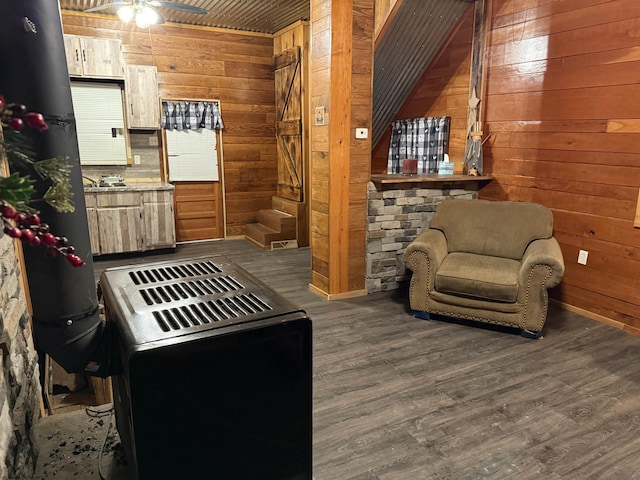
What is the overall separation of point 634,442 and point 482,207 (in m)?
2.11

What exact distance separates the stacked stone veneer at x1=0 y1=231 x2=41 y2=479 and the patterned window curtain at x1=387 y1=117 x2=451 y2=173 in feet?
14.3

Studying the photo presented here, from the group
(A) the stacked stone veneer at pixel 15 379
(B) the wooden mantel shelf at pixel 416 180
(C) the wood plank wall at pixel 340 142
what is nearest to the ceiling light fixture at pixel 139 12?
(C) the wood plank wall at pixel 340 142

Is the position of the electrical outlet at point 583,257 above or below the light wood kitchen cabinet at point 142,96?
below

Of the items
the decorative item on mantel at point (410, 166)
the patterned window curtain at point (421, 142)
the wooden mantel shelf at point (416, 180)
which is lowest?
the wooden mantel shelf at point (416, 180)

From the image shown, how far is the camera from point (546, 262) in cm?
302

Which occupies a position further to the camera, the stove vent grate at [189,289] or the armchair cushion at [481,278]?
the armchair cushion at [481,278]

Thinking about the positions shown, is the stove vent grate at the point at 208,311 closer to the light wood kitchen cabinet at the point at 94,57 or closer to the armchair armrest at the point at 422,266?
the armchair armrest at the point at 422,266

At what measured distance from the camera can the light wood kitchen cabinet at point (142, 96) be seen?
5.41m

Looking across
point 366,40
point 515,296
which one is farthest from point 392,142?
point 515,296

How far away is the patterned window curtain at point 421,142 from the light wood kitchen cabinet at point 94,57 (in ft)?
11.1

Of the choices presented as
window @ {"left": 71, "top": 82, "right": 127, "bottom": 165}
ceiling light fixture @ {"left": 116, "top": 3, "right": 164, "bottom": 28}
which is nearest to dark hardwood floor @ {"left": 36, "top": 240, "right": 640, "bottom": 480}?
ceiling light fixture @ {"left": 116, "top": 3, "right": 164, "bottom": 28}

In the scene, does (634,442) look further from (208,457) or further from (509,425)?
(208,457)

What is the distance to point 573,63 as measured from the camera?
3.54 meters

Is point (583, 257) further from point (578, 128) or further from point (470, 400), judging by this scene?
point (470, 400)
